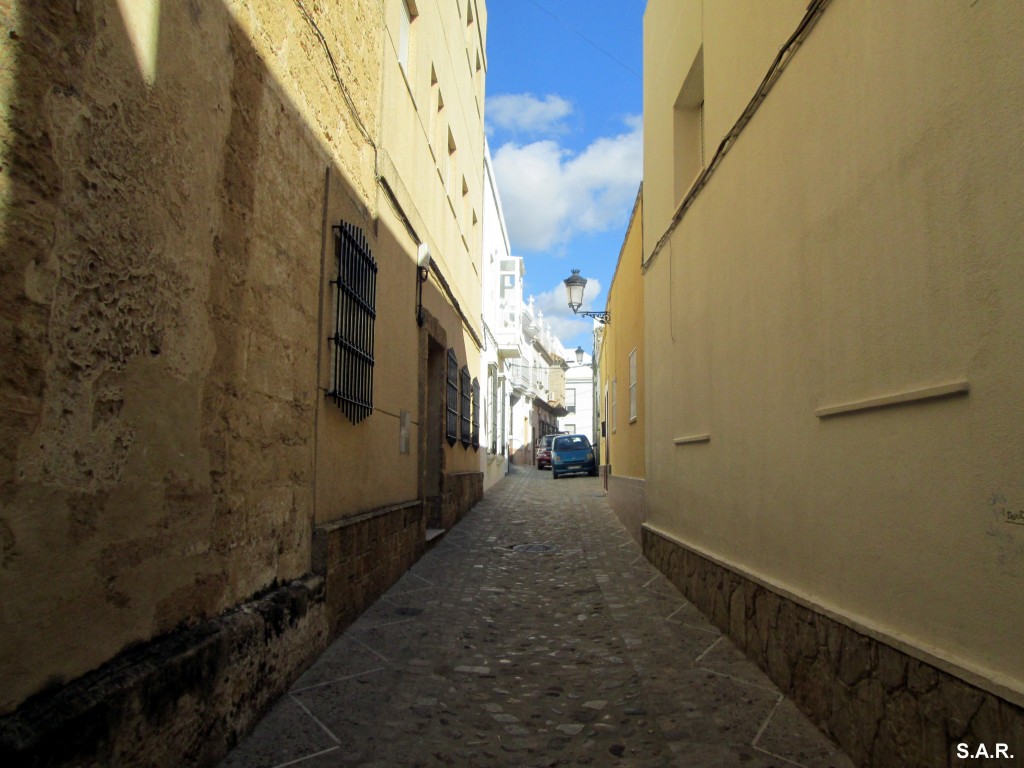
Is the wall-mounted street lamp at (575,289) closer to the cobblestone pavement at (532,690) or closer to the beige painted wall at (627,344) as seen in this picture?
the beige painted wall at (627,344)

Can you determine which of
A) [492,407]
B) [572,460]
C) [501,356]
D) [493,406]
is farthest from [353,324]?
[572,460]

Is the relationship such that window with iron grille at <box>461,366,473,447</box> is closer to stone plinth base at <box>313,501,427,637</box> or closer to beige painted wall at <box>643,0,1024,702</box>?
stone plinth base at <box>313,501,427,637</box>

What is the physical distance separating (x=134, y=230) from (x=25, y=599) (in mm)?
1192

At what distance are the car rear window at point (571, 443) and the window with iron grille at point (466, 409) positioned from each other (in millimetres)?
12191

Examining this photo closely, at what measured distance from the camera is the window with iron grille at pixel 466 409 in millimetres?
12141

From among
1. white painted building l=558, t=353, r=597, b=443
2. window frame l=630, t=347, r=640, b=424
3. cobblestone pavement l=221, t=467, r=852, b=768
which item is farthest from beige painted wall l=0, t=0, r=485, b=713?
white painted building l=558, t=353, r=597, b=443

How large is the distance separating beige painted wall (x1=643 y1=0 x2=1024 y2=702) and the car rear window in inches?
784

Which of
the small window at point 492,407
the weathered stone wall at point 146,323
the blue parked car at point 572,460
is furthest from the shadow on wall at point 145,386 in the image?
the blue parked car at point 572,460

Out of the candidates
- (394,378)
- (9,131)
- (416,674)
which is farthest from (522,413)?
(9,131)

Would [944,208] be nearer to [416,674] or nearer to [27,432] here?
[27,432]

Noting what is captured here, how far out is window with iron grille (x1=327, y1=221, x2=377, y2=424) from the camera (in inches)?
189

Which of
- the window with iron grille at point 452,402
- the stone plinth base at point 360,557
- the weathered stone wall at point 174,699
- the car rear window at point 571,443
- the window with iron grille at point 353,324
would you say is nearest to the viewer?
the weathered stone wall at point 174,699

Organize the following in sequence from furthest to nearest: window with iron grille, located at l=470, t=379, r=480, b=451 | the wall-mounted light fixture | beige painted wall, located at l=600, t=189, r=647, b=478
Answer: window with iron grille, located at l=470, t=379, r=480, b=451 → beige painted wall, located at l=600, t=189, r=647, b=478 → the wall-mounted light fixture

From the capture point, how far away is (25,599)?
1957mm
